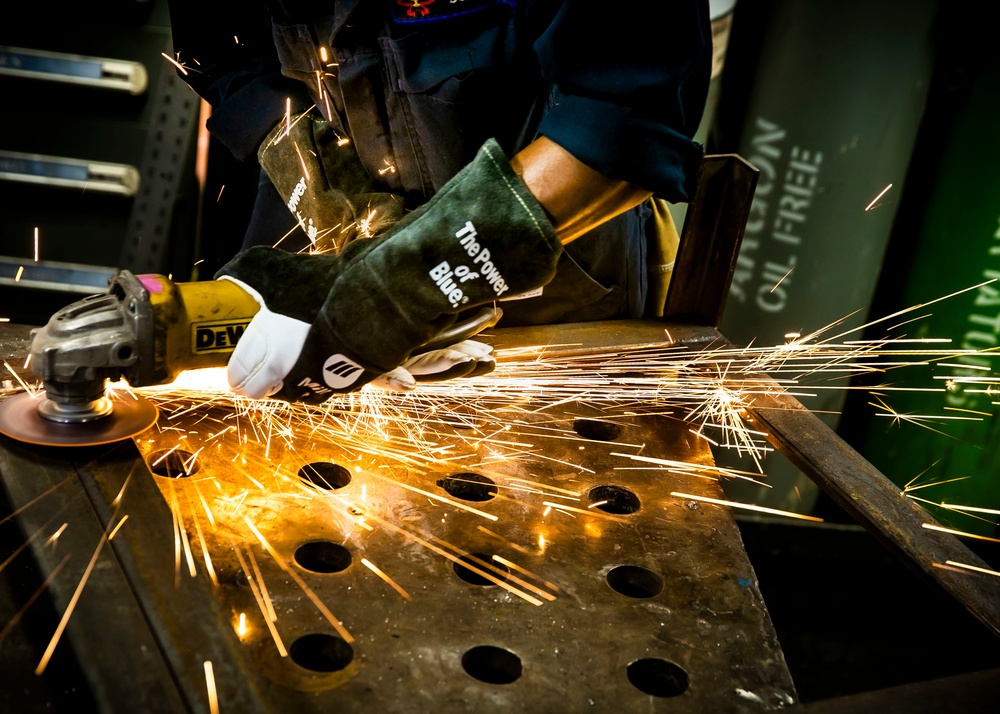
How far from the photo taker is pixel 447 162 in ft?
6.95

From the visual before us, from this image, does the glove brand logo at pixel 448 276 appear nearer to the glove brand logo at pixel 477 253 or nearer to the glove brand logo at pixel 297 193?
the glove brand logo at pixel 477 253

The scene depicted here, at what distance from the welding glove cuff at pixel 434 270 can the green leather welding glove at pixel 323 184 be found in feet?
1.91

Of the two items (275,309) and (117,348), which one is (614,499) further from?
(117,348)

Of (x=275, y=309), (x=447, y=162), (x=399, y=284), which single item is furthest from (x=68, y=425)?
(x=447, y=162)

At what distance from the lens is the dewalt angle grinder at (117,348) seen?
4.67 ft

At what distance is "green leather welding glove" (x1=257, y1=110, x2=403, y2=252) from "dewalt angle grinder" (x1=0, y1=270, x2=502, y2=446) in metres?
0.63

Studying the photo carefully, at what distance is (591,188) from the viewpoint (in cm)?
159

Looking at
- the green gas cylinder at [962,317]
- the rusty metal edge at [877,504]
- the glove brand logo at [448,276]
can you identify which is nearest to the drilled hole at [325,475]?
the glove brand logo at [448,276]

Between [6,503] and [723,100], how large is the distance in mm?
2976

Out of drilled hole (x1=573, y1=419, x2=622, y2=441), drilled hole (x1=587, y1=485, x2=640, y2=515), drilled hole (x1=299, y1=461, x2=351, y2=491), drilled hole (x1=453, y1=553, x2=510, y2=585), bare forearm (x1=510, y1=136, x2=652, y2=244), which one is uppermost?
bare forearm (x1=510, y1=136, x2=652, y2=244)

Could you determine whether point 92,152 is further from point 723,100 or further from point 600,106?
point 600,106

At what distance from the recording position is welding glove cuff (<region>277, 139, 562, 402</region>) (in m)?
1.49

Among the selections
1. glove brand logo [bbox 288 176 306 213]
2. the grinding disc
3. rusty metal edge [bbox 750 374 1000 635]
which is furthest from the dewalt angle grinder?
rusty metal edge [bbox 750 374 1000 635]

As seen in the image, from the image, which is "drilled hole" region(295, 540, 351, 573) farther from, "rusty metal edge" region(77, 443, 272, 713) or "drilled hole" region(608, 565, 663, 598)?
"drilled hole" region(608, 565, 663, 598)
